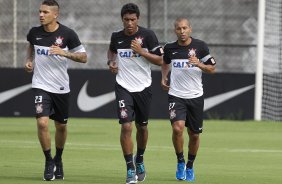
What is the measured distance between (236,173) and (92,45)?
1564cm

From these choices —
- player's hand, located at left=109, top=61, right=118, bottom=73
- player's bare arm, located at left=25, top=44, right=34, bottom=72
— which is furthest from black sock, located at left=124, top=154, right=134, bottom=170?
player's bare arm, located at left=25, top=44, right=34, bottom=72

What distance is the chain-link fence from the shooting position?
100 ft

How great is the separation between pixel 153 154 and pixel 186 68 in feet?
13.9

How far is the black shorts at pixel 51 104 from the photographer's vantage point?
48.9 feet

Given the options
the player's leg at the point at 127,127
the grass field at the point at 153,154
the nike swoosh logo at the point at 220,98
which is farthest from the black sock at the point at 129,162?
the nike swoosh logo at the point at 220,98

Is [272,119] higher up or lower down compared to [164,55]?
lower down

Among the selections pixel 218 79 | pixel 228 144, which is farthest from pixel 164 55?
pixel 218 79

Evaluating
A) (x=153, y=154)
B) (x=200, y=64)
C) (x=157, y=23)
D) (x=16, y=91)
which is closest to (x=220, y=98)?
(x=157, y=23)

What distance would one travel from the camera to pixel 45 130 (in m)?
14.8

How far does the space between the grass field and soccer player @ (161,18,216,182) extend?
0.49 metres

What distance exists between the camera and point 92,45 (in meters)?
31.1

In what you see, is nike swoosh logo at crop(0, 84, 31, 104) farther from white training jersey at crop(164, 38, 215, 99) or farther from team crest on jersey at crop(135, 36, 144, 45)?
team crest on jersey at crop(135, 36, 144, 45)

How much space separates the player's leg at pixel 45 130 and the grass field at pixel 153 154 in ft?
0.58

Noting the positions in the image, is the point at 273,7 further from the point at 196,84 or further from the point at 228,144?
the point at 196,84
